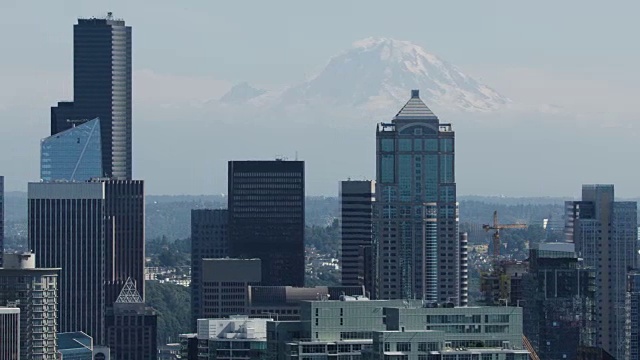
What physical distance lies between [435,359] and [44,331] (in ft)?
165

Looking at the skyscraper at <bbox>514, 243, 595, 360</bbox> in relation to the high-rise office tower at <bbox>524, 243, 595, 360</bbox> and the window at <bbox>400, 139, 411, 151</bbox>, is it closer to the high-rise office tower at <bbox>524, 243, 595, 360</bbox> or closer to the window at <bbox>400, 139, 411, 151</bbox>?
the high-rise office tower at <bbox>524, 243, 595, 360</bbox>

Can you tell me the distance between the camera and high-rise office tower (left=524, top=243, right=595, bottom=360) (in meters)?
147

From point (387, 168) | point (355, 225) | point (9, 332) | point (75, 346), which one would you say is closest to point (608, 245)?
point (387, 168)

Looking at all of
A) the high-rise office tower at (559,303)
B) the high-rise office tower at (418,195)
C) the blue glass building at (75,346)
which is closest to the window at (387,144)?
the high-rise office tower at (418,195)

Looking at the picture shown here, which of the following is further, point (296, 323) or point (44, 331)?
point (44, 331)

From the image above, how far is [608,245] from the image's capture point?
180 metres

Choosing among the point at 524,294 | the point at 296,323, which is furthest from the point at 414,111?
the point at 296,323

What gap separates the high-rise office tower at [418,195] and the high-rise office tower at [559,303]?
21.0 meters

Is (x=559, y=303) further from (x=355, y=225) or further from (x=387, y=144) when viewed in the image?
(x=355, y=225)

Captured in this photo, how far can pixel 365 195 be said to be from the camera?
635 ft

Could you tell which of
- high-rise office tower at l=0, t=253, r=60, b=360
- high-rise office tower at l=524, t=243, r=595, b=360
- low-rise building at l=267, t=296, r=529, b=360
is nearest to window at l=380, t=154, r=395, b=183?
high-rise office tower at l=524, t=243, r=595, b=360

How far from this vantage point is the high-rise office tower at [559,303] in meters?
147

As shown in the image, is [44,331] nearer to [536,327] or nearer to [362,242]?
[536,327]

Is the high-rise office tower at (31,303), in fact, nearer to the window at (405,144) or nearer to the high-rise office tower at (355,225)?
the window at (405,144)
